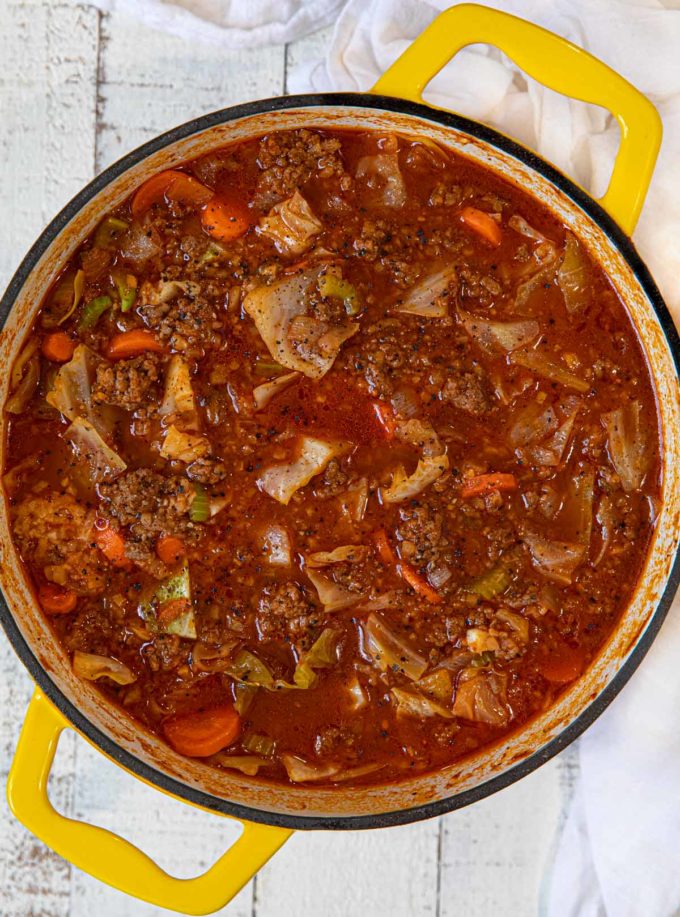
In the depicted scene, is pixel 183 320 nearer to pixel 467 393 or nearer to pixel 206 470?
pixel 206 470

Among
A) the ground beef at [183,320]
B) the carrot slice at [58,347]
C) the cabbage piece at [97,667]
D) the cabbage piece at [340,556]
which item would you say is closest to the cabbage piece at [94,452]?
the carrot slice at [58,347]

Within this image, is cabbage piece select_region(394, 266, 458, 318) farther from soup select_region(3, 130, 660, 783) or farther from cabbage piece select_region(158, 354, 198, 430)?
cabbage piece select_region(158, 354, 198, 430)

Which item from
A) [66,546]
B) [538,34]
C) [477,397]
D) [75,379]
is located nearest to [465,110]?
[538,34]

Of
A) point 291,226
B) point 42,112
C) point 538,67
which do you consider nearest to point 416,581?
point 291,226

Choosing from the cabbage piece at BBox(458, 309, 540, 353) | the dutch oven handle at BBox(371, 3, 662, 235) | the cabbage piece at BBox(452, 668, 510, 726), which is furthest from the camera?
the cabbage piece at BBox(452, 668, 510, 726)

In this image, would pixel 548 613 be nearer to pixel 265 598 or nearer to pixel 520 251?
pixel 265 598

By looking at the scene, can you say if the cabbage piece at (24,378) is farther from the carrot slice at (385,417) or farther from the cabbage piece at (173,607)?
the carrot slice at (385,417)

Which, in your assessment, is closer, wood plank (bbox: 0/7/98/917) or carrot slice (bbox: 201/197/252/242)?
carrot slice (bbox: 201/197/252/242)

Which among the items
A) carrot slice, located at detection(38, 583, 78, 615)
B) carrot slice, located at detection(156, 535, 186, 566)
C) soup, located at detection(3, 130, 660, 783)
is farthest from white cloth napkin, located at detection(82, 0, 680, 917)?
carrot slice, located at detection(38, 583, 78, 615)
